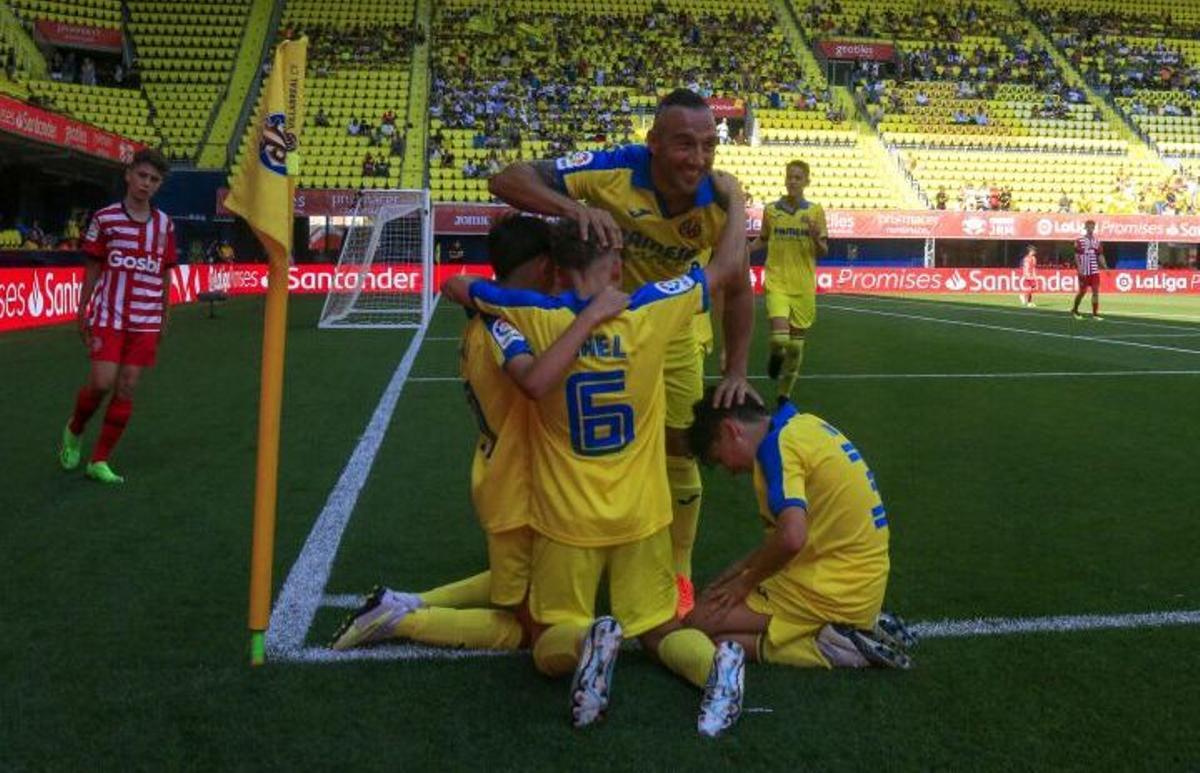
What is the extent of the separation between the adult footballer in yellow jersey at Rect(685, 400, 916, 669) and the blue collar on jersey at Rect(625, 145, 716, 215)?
86cm

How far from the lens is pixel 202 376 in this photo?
11.8 metres

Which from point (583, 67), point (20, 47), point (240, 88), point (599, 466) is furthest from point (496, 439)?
point (583, 67)

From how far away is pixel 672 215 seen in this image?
13.1 ft

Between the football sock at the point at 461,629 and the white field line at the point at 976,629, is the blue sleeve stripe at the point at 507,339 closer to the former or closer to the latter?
Answer: the football sock at the point at 461,629

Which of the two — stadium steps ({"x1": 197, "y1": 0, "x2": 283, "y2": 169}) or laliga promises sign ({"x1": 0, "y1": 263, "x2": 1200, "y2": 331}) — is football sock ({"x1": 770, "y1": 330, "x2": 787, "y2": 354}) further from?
stadium steps ({"x1": 197, "y1": 0, "x2": 283, "y2": 169})

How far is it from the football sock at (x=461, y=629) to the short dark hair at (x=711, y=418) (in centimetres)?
86

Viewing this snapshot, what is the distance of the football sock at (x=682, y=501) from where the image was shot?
13.9ft

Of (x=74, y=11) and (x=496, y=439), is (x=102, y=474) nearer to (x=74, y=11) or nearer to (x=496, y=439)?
(x=496, y=439)

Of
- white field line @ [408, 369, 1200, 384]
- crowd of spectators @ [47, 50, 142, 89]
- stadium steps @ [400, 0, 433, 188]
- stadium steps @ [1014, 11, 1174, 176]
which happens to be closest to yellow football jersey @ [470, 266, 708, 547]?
white field line @ [408, 369, 1200, 384]

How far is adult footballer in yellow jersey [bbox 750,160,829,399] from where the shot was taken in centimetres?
1005

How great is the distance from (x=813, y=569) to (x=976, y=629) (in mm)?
771

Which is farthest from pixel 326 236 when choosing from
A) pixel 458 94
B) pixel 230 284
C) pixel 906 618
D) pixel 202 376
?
pixel 906 618

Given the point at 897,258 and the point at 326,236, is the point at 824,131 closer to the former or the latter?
the point at 897,258

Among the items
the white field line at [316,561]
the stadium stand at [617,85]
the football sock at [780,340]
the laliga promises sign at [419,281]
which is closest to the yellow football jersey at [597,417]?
the white field line at [316,561]
